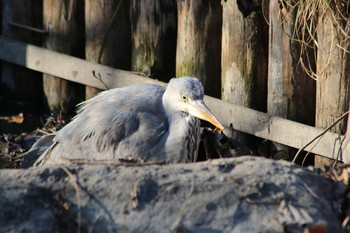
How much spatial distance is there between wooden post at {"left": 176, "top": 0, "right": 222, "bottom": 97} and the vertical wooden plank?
0.49 feet

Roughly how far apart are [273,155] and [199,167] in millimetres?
1604

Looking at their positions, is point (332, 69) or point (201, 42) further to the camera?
point (201, 42)

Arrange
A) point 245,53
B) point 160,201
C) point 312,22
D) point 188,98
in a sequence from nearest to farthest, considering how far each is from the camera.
Result: point 160,201 → point 312,22 → point 188,98 → point 245,53

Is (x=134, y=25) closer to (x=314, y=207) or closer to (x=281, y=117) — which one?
(x=281, y=117)

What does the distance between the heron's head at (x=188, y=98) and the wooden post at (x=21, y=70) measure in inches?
82.4

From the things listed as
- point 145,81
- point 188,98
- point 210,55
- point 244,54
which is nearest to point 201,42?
point 210,55

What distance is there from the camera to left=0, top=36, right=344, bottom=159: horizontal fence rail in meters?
4.67

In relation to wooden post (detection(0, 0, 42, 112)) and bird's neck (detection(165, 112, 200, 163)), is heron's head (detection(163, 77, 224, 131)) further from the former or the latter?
wooden post (detection(0, 0, 42, 112))

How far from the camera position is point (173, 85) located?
4688mm

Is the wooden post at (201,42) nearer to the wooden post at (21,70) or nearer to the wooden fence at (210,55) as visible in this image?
the wooden fence at (210,55)

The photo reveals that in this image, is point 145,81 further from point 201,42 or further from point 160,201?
point 160,201

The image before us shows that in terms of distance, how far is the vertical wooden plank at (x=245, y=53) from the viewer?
16.1 feet

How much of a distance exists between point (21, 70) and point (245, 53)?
2.41m

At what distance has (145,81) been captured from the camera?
5.56 metres
